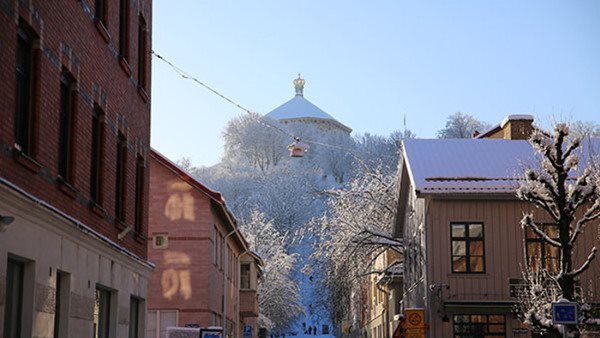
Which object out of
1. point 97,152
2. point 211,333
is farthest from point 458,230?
point 97,152

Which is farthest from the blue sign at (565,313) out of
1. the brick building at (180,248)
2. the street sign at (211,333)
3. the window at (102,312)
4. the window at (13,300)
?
the brick building at (180,248)

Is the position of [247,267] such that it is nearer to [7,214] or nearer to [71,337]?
[71,337]

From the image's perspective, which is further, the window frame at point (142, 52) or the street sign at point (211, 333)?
the window frame at point (142, 52)

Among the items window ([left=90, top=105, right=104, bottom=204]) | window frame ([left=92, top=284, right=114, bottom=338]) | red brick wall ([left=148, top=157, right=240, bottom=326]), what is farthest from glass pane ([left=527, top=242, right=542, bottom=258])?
window ([left=90, top=105, right=104, bottom=204])

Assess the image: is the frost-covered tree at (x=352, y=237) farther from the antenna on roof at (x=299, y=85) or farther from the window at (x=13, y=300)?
the antenna on roof at (x=299, y=85)

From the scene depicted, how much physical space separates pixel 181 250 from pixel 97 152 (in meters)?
14.6

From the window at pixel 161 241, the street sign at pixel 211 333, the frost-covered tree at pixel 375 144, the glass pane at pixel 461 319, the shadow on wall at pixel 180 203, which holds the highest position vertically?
the frost-covered tree at pixel 375 144

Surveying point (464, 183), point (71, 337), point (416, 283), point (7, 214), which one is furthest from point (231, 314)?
point (7, 214)

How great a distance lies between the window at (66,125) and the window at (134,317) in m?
6.01

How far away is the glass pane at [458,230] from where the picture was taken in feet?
94.8

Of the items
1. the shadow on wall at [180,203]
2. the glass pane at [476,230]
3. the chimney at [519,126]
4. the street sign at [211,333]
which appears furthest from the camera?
the chimney at [519,126]

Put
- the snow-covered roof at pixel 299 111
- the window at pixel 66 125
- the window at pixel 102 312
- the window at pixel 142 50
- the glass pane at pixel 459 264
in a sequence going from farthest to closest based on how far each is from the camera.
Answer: the snow-covered roof at pixel 299 111 < the glass pane at pixel 459 264 < the window at pixel 142 50 < the window at pixel 102 312 < the window at pixel 66 125

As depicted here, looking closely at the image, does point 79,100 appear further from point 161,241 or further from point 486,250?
point 161,241

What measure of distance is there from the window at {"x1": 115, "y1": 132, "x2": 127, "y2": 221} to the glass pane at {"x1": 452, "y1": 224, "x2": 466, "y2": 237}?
12.3m
